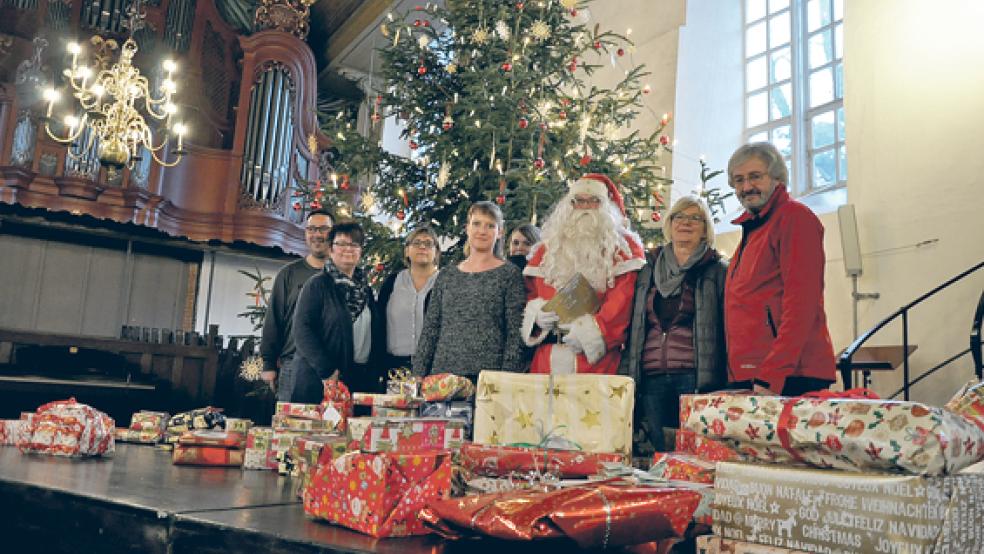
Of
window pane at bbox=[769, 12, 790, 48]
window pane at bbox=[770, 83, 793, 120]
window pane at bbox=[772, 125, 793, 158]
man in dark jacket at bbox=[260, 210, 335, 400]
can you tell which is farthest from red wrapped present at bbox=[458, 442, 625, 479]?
window pane at bbox=[769, 12, 790, 48]

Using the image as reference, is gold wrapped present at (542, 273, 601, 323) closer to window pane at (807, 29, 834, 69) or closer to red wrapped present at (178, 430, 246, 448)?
red wrapped present at (178, 430, 246, 448)

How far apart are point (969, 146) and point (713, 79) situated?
2.45m

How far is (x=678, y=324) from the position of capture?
2.52 metres

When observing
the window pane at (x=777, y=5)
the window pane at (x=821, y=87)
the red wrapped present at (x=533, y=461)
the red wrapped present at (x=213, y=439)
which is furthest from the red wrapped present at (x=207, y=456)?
the window pane at (x=777, y=5)

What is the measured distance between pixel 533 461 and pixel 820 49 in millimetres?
5947

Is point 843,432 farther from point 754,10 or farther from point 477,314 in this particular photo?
point 754,10

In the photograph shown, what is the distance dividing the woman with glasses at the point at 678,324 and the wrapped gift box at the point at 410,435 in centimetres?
99

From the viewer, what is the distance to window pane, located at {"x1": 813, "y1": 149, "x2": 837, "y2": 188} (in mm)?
5984

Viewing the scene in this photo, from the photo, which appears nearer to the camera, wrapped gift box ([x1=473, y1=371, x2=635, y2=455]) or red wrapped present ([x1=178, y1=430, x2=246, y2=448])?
wrapped gift box ([x1=473, y1=371, x2=635, y2=455])

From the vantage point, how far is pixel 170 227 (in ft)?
26.2

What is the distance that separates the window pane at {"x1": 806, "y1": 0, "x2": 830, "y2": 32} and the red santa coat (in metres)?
4.53

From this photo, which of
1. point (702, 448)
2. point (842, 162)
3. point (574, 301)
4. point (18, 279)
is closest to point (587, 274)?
point (574, 301)

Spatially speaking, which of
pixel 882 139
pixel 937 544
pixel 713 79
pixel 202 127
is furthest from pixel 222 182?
pixel 937 544

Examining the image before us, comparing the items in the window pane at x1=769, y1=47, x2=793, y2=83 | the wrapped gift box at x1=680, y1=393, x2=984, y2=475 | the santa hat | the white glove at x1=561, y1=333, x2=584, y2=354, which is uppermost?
the window pane at x1=769, y1=47, x2=793, y2=83
